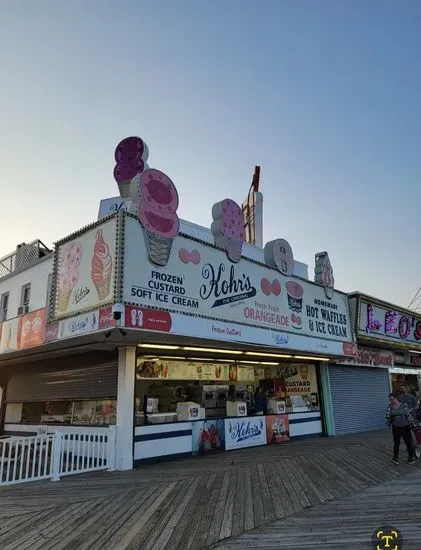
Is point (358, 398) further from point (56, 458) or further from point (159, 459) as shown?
point (56, 458)

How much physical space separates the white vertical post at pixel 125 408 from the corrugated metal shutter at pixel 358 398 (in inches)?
385

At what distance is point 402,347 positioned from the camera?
21.2 m

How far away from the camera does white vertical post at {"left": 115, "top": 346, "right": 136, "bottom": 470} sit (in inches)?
400

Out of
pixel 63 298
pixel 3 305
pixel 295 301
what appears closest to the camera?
pixel 63 298

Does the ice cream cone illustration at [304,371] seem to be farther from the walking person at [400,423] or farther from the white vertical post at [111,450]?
the white vertical post at [111,450]

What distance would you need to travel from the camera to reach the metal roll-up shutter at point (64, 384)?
11.8 metres

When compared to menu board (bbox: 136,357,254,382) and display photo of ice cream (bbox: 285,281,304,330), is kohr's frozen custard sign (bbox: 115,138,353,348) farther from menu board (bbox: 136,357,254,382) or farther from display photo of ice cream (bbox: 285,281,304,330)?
menu board (bbox: 136,357,254,382)

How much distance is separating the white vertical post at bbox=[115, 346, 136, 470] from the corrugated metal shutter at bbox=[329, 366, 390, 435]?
32.1ft

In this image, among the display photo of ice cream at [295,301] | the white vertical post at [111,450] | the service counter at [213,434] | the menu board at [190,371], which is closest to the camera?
the white vertical post at [111,450]

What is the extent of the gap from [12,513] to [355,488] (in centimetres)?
589

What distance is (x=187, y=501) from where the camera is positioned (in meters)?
7.07

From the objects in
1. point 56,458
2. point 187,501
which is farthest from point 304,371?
point 187,501

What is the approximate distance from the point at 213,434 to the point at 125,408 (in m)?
3.32

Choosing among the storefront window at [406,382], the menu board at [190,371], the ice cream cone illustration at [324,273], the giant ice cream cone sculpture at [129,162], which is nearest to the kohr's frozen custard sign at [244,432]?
the menu board at [190,371]
